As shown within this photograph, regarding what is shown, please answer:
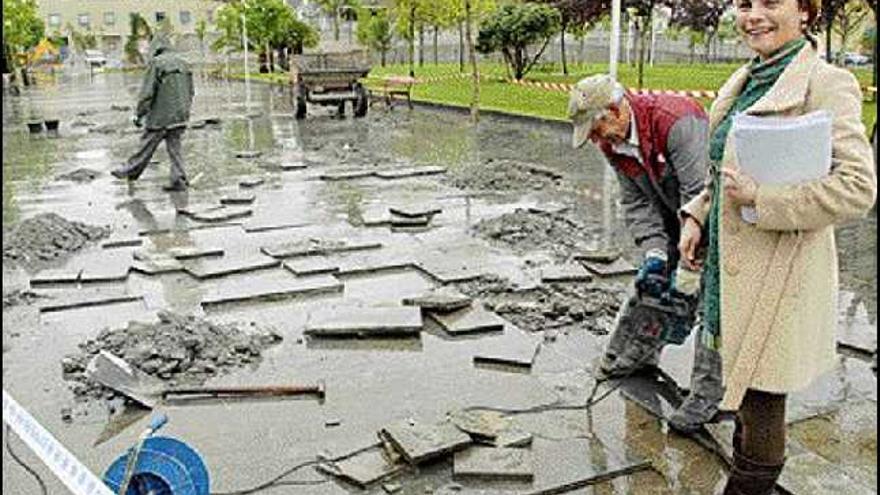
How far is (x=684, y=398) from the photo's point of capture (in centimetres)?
450

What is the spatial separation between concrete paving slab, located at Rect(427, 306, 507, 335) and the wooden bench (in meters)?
17.6

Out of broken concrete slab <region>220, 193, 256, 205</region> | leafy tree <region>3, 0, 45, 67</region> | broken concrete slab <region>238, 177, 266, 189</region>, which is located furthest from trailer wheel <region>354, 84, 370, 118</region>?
leafy tree <region>3, 0, 45, 67</region>

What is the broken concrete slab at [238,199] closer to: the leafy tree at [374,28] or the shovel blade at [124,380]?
the shovel blade at [124,380]

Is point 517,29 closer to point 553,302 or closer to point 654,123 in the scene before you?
point 553,302

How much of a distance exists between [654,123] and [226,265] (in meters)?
4.30

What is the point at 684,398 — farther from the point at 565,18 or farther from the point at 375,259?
the point at 565,18

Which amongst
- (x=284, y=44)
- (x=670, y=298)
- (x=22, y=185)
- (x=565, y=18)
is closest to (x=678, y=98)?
(x=670, y=298)

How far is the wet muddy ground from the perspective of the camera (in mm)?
4020

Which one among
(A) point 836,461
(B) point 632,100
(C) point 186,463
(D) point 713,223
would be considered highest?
(B) point 632,100

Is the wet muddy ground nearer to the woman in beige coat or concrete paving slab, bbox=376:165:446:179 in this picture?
concrete paving slab, bbox=376:165:446:179

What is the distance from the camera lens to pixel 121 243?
8.35 metres

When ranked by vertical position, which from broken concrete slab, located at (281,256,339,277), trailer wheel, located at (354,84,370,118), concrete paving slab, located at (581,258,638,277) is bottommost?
broken concrete slab, located at (281,256,339,277)

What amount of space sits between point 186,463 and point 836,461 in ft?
8.45

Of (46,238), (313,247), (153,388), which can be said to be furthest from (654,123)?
(46,238)
